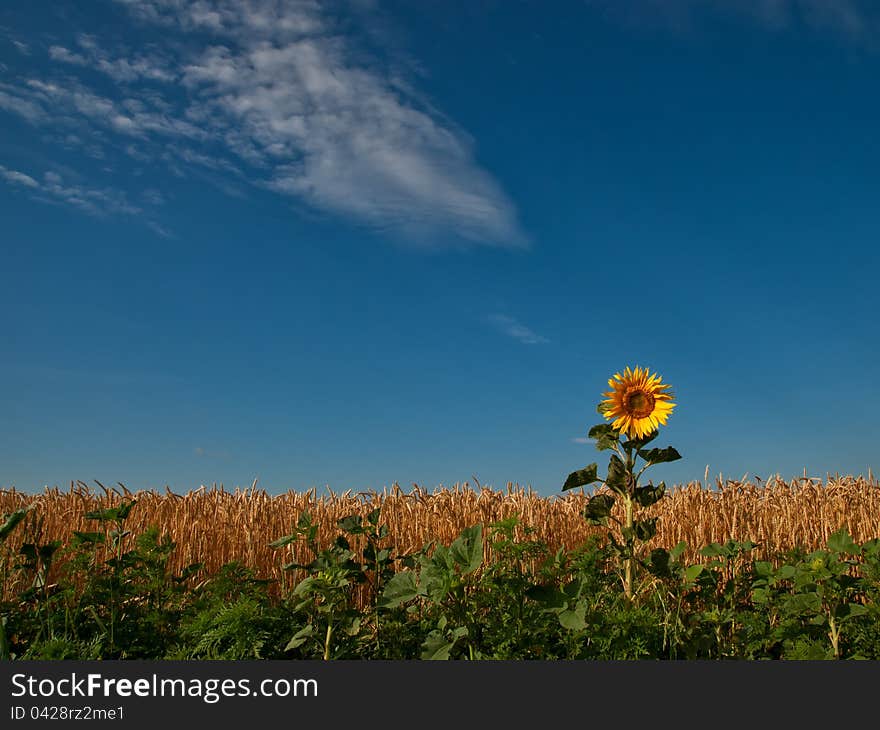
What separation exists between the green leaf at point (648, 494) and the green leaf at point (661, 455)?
0.17 metres

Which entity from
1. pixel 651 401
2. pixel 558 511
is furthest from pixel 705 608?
pixel 558 511

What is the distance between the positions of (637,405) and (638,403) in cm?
2

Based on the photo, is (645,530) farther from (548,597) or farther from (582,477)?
(548,597)

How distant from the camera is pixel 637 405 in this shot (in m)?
5.16

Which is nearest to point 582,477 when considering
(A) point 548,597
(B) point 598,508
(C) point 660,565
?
(B) point 598,508

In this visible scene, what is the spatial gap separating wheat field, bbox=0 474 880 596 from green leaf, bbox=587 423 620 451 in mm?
1377

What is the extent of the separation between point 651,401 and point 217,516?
16.0 ft

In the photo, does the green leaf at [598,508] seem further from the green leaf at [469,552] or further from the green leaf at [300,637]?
the green leaf at [300,637]

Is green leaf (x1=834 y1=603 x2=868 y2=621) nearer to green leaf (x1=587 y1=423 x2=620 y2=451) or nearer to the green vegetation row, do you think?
the green vegetation row

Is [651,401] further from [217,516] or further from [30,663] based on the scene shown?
[217,516]

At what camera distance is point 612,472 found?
5.18 metres

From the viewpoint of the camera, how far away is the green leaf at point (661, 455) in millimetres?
5113

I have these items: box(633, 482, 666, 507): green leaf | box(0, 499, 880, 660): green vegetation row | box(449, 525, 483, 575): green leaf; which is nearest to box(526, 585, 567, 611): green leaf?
box(0, 499, 880, 660): green vegetation row

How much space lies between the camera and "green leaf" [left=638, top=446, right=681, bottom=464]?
5.11 metres
